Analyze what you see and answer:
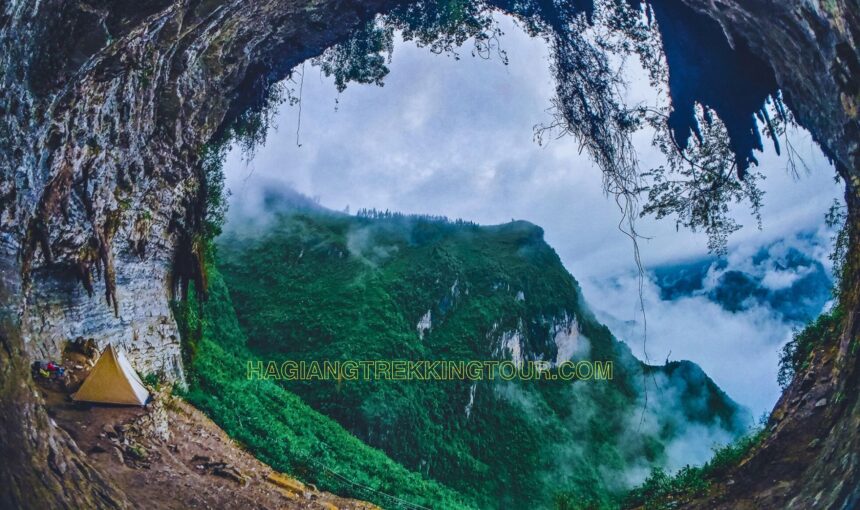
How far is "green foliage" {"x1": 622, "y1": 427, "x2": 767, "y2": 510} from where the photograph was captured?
23.1 ft

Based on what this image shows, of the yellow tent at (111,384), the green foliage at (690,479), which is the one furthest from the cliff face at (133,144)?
the green foliage at (690,479)

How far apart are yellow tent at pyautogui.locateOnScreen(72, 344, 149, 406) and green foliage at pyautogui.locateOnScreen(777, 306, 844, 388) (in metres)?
11.1

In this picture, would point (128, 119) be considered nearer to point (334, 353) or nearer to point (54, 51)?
point (54, 51)

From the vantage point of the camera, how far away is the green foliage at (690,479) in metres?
7.05

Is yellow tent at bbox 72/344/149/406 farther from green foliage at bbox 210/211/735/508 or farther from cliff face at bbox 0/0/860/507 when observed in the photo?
green foliage at bbox 210/211/735/508

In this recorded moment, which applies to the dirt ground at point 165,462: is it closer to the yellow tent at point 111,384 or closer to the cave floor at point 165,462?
the cave floor at point 165,462

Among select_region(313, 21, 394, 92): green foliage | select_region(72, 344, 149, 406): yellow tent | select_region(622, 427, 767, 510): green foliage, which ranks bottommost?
select_region(622, 427, 767, 510): green foliage

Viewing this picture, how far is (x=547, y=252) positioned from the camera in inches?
2972

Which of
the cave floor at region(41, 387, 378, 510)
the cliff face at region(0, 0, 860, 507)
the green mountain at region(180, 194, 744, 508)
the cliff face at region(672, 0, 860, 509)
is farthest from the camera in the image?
the green mountain at region(180, 194, 744, 508)

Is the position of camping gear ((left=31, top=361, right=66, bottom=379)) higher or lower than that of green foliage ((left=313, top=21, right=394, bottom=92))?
lower

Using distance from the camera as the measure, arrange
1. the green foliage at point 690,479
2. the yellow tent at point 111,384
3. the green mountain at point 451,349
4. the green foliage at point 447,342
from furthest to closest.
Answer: the green foliage at point 447,342 < the green mountain at point 451,349 < the yellow tent at point 111,384 < the green foliage at point 690,479

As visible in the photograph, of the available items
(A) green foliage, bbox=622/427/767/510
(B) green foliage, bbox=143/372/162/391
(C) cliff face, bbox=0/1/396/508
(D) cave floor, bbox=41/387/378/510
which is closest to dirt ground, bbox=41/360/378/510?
(D) cave floor, bbox=41/387/378/510

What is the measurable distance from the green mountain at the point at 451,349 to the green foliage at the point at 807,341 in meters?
23.4

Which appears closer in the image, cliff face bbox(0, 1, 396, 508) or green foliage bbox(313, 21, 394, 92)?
cliff face bbox(0, 1, 396, 508)
